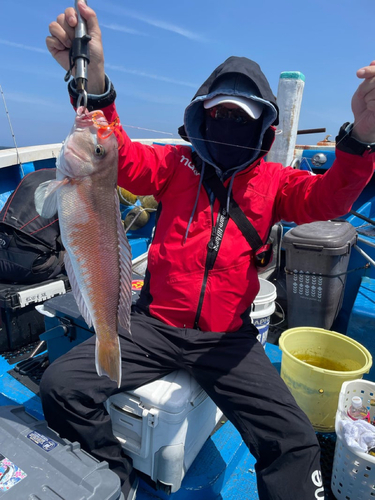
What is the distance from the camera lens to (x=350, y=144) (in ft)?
6.19

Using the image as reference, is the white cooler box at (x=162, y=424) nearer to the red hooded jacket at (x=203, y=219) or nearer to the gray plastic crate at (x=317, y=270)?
the red hooded jacket at (x=203, y=219)

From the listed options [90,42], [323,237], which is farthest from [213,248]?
[323,237]

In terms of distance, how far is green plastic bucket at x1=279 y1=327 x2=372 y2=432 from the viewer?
270 centimetres

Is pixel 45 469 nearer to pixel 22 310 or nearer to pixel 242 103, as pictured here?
pixel 242 103

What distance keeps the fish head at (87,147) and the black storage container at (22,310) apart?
2085 mm

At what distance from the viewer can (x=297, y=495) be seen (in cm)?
169

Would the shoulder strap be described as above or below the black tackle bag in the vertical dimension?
above

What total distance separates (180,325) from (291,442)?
0.88 m

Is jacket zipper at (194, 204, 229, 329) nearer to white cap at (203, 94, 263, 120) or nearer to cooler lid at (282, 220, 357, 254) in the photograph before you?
white cap at (203, 94, 263, 120)

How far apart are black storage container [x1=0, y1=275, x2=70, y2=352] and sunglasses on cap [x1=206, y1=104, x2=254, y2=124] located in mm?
2330

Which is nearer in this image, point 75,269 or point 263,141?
point 75,269

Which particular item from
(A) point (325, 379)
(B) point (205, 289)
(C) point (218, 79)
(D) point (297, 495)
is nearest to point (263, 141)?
(C) point (218, 79)

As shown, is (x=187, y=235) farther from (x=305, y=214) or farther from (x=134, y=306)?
(x=305, y=214)

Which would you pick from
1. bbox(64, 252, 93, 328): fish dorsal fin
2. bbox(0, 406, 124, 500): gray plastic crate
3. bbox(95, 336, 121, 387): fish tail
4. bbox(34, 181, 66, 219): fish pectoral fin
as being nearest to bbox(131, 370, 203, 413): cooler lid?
bbox(95, 336, 121, 387): fish tail
